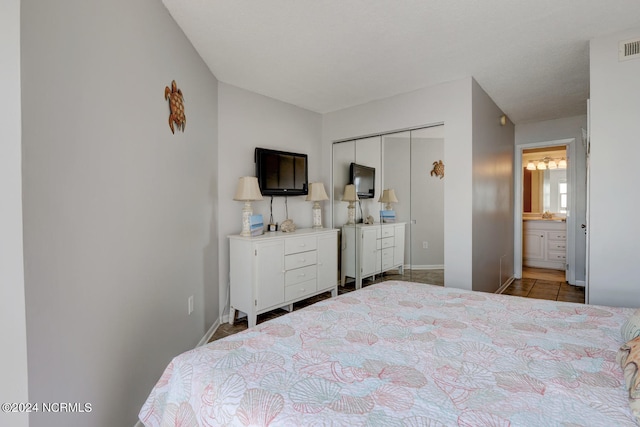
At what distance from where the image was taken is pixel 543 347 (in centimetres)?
116

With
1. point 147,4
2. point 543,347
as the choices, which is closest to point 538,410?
point 543,347

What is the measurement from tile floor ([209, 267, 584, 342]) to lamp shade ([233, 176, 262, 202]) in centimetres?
126

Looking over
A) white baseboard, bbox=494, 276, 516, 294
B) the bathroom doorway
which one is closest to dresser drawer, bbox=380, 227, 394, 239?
white baseboard, bbox=494, 276, 516, 294

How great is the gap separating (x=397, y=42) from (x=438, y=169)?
1.39 m

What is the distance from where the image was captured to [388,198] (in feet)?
11.9

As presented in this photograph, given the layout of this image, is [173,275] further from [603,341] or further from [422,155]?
[422,155]

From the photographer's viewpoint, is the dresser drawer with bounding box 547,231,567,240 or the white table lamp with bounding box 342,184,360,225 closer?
the white table lamp with bounding box 342,184,360,225

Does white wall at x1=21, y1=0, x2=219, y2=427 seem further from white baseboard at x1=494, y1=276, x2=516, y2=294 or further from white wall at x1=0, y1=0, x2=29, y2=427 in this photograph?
white baseboard at x1=494, y1=276, x2=516, y2=294

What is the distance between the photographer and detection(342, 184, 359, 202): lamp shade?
3967 mm

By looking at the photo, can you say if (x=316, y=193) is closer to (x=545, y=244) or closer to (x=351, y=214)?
(x=351, y=214)

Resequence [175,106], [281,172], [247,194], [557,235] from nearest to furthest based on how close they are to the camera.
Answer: [175,106] → [247,194] → [281,172] → [557,235]

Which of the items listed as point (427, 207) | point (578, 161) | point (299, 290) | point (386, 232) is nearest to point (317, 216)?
point (386, 232)

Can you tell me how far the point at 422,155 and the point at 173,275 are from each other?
2.70m

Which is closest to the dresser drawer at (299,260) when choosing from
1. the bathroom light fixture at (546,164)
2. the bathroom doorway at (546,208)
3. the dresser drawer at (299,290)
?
the dresser drawer at (299,290)
